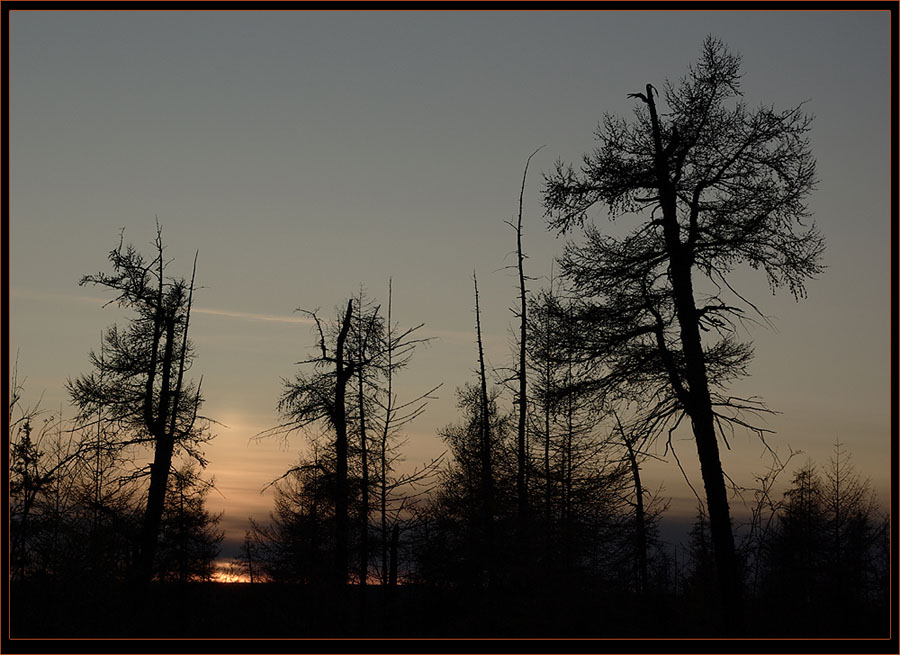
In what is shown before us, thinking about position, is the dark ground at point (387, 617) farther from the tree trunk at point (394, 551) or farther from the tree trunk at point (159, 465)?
the tree trunk at point (159, 465)

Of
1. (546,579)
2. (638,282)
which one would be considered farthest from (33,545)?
(638,282)

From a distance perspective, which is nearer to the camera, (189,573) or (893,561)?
(893,561)

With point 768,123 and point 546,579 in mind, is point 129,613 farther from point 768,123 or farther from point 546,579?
point 768,123

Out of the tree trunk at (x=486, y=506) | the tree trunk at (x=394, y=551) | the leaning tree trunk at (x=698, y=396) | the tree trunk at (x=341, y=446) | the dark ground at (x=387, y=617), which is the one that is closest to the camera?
the leaning tree trunk at (x=698, y=396)

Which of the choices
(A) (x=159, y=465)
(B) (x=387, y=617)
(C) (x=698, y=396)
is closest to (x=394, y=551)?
(B) (x=387, y=617)

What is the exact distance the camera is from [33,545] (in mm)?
16375

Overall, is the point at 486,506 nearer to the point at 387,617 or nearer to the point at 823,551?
the point at 387,617

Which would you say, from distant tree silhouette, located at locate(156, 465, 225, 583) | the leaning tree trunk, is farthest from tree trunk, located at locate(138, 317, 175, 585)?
the leaning tree trunk

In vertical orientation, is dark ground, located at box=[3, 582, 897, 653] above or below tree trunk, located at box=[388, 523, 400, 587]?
below

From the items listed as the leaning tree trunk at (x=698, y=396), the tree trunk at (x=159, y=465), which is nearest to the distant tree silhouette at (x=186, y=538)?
the tree trunk at (x=159, y=465)

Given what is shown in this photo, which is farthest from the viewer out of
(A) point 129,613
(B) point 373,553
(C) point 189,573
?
(C) point 189,573

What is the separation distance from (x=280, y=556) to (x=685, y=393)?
19.5m

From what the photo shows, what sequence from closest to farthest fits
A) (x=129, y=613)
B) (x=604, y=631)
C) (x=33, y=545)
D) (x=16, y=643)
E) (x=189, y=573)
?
(x=16, y=643)
(x=33, y=545)
(x=604, y=631)
(x=129, y=613)
(x=189, y=573)

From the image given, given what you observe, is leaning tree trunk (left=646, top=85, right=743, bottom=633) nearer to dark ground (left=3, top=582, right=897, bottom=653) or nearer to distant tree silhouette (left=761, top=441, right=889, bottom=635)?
dark ground (left=3, top=582, right=897, bottom=653)
